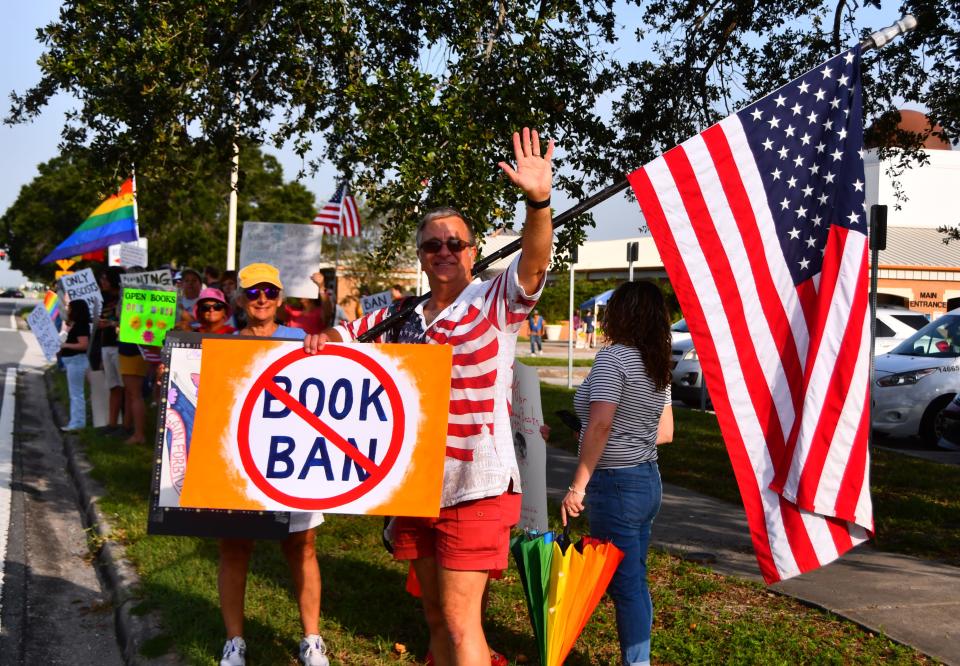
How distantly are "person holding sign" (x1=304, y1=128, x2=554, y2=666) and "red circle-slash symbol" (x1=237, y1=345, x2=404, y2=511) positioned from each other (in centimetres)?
13

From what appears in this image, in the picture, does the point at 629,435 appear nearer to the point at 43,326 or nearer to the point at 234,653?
the point at 234,653

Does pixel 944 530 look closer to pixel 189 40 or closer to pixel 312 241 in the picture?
pixel 312 241

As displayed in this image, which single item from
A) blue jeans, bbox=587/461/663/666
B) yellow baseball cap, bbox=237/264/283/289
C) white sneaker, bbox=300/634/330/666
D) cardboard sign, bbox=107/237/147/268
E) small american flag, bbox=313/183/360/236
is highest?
small american flag, bbox=313/183/360/236

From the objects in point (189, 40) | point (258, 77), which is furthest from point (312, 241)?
point (189, 40)

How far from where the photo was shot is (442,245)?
3660mm

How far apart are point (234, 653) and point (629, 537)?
1836mm

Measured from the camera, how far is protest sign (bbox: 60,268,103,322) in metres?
13.0

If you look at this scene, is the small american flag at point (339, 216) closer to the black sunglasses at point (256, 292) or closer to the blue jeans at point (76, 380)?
the blue jeans at point (76, 380)

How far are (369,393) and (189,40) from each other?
5224mm

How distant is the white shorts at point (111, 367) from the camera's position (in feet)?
39.1

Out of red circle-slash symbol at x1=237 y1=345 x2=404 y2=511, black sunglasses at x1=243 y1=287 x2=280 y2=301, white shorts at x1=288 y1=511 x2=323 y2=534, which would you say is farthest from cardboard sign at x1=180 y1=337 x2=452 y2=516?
black sunglasses at x1=243 y1=287 x2=280 y2=301

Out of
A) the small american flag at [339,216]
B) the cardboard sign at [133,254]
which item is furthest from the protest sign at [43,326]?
the small american flag at [339,216]

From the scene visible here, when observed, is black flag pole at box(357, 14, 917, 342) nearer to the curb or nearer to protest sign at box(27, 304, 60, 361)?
the curb

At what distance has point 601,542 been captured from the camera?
421cm
